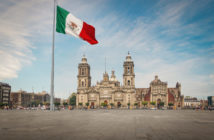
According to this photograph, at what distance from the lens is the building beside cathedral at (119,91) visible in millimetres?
92938

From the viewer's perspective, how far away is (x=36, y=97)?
149m

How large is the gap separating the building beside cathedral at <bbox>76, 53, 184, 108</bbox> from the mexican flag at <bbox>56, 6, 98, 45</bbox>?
74.5m

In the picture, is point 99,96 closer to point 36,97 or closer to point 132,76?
point 132,76

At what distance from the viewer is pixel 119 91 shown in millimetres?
94062

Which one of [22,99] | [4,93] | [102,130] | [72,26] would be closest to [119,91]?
[4,93]

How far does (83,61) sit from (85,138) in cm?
9412

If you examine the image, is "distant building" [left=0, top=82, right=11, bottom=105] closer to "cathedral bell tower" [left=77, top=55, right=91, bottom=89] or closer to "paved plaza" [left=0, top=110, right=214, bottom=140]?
"cathedral bell tower" [left=77, top=55, right=91, bottom=89]

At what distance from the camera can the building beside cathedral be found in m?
92.9

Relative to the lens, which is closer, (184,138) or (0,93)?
(184,138)

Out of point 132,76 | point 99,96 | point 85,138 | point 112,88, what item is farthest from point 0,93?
point 85,138

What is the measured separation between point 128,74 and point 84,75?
2240cm

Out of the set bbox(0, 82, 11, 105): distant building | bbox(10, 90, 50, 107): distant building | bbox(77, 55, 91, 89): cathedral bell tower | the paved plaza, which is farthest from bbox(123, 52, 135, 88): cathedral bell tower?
the paved plaza

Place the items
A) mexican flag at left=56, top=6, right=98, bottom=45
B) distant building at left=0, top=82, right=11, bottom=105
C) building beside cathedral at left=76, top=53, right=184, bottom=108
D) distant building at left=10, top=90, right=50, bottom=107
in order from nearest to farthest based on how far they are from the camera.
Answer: mexican flag at left=56, top=6, right=98, bottom=45
building beside cathedral at left=76, top=53, right=184, bottom=108
distant building at left=0, top=82, right=11, bottom=105
distant building at left=10, top=90, right=50, bottom=107

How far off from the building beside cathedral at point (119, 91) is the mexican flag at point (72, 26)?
7454 cm
